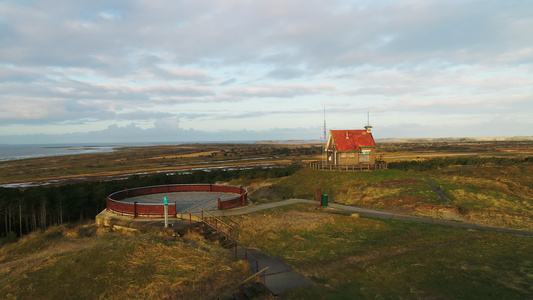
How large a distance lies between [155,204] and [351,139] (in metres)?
33.0

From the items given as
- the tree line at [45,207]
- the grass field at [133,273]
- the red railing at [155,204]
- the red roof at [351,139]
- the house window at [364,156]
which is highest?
the red roof at [351,139]

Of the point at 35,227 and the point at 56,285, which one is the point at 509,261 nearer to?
the point at 56,285

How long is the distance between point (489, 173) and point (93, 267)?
→ 45.5 m

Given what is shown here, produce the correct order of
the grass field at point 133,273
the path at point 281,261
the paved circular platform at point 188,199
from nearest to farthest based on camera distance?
1. the grass field at point 133,273
2. the path at point 281,261
3. the paved circular platform at point 188,199

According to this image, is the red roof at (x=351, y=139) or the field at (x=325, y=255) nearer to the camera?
the field at (x=325, y=255)

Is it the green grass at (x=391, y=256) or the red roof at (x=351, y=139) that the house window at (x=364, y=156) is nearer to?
the red roof at (x=351, y=139)

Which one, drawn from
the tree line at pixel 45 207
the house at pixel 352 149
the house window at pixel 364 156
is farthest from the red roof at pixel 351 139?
the tree line at pixel 45 207

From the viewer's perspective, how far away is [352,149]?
4250 centimetres

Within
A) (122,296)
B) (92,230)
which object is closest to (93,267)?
(122,296)

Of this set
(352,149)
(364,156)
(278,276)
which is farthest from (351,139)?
(278,276)

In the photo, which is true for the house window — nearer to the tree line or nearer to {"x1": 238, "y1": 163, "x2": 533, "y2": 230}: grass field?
{"x1": 238, "y1": 163, "x2": 533, "y2": 230}: grass field

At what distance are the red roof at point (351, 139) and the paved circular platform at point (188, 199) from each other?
73.7 ft

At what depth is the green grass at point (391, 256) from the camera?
32.6ft

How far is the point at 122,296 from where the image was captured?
9594mm
